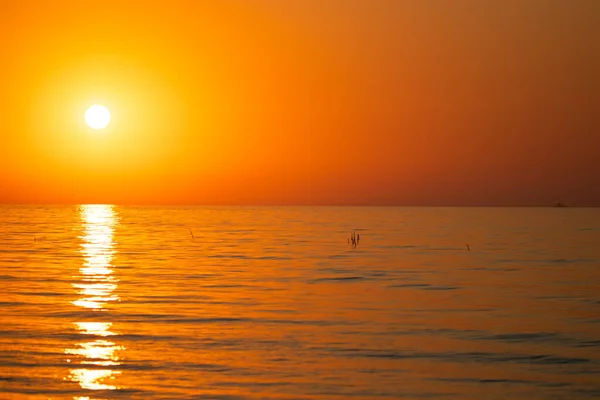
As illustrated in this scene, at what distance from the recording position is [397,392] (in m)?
14.9

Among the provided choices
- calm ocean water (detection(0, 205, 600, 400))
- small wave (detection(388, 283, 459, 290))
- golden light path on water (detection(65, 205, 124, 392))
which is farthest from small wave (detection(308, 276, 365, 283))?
golden light path on water (detection(65, 205, 124, 392))

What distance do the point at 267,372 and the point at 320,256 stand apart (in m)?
34.5

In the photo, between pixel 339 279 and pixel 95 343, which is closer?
pixel 95 343

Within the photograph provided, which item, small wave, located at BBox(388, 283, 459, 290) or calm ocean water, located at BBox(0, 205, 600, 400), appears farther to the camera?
small wave, located at BBox(388, 283, 459, 290)

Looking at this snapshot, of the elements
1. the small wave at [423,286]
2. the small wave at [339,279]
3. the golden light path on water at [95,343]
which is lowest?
the golden light path on water at [95,343]

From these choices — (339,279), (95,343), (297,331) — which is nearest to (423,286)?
(339,279)

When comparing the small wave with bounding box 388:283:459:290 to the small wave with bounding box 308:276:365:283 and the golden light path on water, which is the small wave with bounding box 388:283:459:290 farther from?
the golden light path on water

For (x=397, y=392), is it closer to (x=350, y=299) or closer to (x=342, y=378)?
(x=342, y=378)

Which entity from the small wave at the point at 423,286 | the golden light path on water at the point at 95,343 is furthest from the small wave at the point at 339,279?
the golden light path on water at the point at 95,343

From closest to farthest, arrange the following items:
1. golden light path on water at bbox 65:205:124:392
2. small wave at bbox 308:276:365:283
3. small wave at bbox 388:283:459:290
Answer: golden light path on water at bbox 65:205:124:392
small wave at bbox 388:283:459:290
small wave at bbox 308:276:365:283

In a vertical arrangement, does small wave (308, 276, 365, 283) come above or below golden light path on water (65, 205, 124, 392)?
above

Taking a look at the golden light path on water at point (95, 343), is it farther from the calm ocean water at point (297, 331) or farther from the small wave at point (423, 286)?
the small wave at point (423, 286)

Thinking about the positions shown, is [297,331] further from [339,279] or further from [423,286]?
[339,279]

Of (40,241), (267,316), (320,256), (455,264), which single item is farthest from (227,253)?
(267,316)
